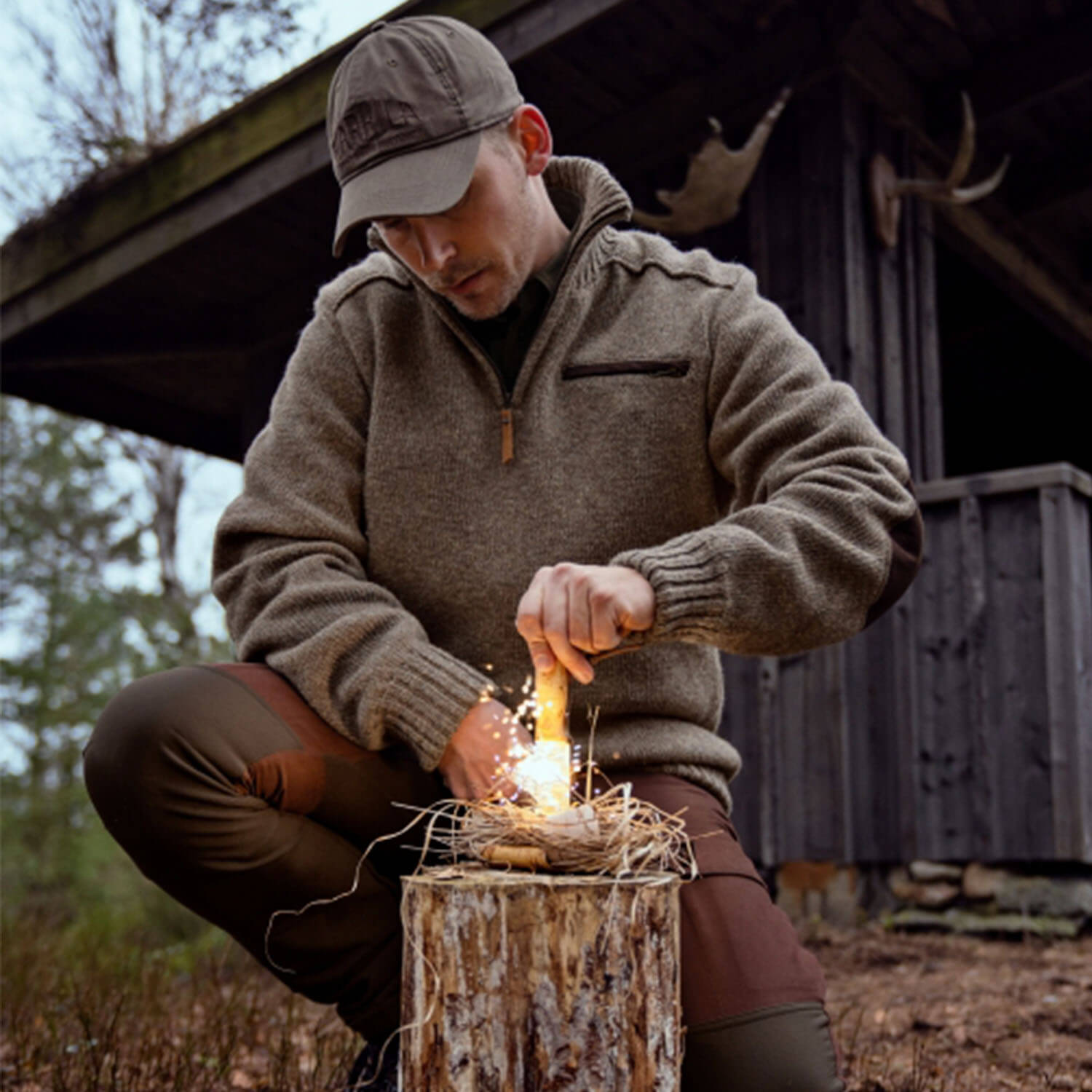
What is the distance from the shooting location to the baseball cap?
2.32 m

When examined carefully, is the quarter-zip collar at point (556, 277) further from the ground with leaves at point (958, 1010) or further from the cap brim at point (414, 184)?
the ground with leaves at point (958, 1010)

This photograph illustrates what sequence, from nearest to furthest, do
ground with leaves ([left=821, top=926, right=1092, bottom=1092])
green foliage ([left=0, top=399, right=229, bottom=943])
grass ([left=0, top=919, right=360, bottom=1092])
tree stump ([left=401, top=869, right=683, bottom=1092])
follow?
tree stump ([left=401, top=869, right=683, bottom=1092]) → grass ([left=0, top=919, right=360, bottom=1092]) → ground with leaves ([left=821, top=926, right=1092, bottom=1092]) → green foliage ([left=0, top=399, right=229, bottom=943])

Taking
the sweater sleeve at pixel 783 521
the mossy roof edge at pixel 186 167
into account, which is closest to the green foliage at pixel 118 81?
the mossy roof edge at pixel 186 167

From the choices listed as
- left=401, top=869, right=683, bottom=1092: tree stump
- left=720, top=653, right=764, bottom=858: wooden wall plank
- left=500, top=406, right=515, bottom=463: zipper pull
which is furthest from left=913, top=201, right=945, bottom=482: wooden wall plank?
left=401, top=869, right=683, bottom=1092: tree stump

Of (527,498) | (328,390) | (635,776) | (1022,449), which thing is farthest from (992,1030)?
(1022,449)

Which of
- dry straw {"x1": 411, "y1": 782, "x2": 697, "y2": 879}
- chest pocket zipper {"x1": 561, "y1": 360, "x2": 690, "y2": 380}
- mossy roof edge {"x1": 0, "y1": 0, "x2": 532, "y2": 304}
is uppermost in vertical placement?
mossy roof edge {"x1": 0, "y1": 0, "x2": 532, "y2": 304}

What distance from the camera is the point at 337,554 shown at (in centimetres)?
253

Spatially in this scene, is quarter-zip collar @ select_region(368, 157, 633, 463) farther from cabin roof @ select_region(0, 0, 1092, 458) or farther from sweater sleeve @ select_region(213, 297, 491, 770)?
cabin roof @ select_region(0, 0, 1092, 458)

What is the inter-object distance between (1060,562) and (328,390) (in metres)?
3.27

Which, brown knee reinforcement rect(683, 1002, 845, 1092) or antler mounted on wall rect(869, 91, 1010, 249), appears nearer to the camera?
brown knee reinforcement rect(683, 1002, 845, 1092)

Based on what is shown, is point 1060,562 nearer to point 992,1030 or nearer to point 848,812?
point 848,812

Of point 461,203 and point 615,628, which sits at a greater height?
point 461,203

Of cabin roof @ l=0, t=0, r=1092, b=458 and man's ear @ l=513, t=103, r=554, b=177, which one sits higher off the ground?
cabin roof @ l=0, t=0, r=1092, b=458

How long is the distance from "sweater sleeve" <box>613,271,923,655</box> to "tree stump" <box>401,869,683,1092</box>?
47 cm
